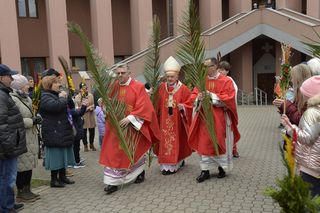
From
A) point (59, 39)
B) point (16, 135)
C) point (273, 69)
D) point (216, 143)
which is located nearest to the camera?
point (16, 135)

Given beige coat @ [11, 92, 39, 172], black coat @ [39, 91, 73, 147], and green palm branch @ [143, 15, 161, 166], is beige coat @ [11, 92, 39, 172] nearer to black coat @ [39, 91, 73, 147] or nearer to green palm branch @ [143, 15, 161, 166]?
black coat @ [39, 91, 73, 147]

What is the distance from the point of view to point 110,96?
5551 mm

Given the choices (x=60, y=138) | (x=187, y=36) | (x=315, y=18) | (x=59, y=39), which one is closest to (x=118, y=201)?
(x=60, y=138)

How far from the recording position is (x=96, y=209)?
194 inches

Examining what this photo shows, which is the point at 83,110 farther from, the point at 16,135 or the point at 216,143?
the point at 216,143

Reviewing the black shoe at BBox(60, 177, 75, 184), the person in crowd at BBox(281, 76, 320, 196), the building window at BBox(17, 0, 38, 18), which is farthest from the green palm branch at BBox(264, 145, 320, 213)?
the building window at BBox(17, 0, 38, 18)

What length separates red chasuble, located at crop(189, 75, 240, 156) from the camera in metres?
5.80

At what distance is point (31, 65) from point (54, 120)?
13157 mm

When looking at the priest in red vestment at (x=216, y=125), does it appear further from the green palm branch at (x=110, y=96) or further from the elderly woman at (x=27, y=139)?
the elderly woman at (x=27, y=139)

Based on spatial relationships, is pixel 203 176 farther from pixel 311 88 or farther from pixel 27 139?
pixel 311 88

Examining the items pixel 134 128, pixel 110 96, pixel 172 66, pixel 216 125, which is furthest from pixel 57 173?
pixel 216 125

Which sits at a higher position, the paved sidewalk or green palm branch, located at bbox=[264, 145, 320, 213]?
green palm branch, located at bbox=[264, 145, 320, 213]

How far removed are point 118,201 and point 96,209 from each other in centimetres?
37

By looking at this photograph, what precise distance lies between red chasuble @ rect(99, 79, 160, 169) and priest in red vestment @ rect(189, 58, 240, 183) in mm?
666
